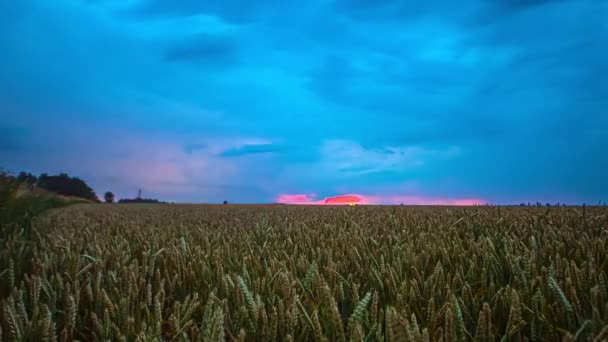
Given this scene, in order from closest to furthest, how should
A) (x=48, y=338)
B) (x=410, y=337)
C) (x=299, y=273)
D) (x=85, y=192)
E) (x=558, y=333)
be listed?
(x=410, y=337) < (x=48, y=338) < (x=558, y=333) < (x=299, y=273) < (x=85, y=192)

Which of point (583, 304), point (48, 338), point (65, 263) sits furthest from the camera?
point (65, 263)

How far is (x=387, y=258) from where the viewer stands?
7.70 feet

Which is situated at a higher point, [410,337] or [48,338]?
[410,337]

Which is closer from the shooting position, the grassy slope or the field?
the field

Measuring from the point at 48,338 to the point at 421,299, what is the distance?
121cm

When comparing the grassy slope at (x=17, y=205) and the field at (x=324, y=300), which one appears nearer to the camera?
the field at (x=324, y=300)

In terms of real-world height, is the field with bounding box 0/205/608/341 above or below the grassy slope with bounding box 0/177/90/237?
below

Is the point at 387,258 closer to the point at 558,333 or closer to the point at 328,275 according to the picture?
the point at 328,275

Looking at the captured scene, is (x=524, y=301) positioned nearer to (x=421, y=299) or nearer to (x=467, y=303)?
(x=467, y=303)

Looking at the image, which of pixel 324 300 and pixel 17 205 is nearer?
pixel 324 300

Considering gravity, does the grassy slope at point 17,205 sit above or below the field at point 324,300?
above

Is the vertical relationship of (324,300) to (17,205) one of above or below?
below

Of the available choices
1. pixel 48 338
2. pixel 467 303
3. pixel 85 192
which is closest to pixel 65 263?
pixel 48 338

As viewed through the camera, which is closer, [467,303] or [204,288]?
[467,303]
